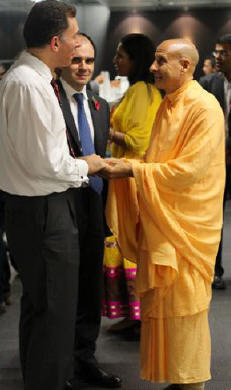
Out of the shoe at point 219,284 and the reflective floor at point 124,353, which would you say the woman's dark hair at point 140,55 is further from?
the shoe at point 219,284

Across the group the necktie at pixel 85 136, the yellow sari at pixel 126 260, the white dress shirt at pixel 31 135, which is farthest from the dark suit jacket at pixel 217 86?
the white dress shirt at pixel 31 135

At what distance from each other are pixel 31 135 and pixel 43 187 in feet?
0.69

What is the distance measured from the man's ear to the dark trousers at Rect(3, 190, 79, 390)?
1.69 ft

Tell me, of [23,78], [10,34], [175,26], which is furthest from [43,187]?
[175,26]

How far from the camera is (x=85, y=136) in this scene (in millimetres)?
2684

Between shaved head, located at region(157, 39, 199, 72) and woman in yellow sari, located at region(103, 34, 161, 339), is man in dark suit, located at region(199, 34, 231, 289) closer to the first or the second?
woman in yellow sari, located at region(103, 34, 161, 339)

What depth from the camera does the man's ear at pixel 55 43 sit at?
2186mm

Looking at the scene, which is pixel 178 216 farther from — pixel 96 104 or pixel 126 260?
pixel 126 260

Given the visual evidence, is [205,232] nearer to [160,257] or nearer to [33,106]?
[160,257]

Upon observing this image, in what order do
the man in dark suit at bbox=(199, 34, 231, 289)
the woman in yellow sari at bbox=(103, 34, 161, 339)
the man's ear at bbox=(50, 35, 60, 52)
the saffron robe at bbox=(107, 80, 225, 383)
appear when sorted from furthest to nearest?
the man in dark suit at bbox=(199, 34, 231, 289), the woman in yellow sari at bbox=(103, 34, 161, 339), the saffron robe at bbox=(107, 80, 225, 383), the man's ear at bbox=(50, 35, 60, 52)

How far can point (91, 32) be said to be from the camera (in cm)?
1216

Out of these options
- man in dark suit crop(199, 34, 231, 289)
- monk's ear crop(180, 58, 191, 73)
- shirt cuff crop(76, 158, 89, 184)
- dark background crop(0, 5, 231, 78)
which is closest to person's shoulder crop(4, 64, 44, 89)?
shirt cuff crop(76, 158, 89, 184)

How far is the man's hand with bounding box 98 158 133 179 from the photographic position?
243cm

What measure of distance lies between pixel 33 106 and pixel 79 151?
0.60 m
